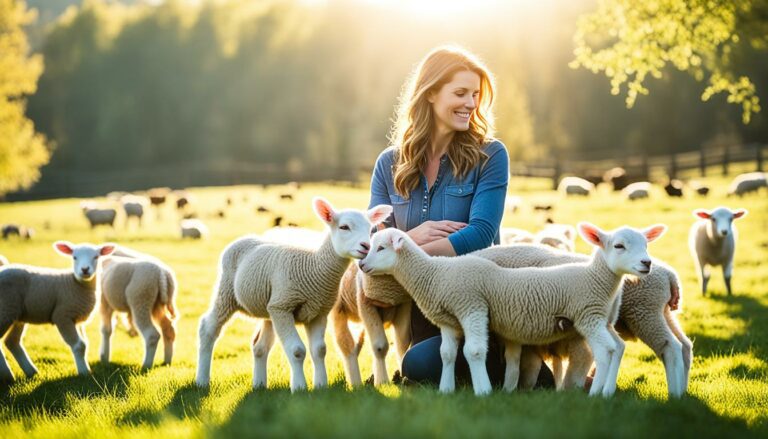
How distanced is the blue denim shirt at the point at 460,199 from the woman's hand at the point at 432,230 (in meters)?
0.11

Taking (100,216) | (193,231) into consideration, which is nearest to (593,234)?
(193,231)

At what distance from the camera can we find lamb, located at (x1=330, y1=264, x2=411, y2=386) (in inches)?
197

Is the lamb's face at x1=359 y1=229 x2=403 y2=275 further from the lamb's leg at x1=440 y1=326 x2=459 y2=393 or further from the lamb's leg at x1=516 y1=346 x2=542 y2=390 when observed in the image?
the lamb's leg at x1=516 y1=346 x2=542 y2=390

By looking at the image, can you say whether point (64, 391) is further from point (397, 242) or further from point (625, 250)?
point (625, 250)

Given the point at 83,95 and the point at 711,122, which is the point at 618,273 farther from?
the point at 83,95

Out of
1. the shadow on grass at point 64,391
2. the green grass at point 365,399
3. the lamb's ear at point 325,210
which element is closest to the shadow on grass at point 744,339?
the green grass at point 365,399

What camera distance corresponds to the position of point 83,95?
58969 mm

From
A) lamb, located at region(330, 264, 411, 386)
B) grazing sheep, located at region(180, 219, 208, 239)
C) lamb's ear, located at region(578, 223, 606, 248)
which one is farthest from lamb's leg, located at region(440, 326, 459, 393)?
grazing sheep, located at region(180, 219, 208, 239)

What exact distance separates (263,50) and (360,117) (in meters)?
10.2

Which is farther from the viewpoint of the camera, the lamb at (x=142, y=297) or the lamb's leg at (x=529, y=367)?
the lamb at (x=142, y=297)

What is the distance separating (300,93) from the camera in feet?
187

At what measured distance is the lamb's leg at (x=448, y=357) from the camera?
4.54 meters

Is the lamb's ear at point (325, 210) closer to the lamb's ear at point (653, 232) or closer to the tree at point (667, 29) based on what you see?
the lamb's ear at point (653, 232)

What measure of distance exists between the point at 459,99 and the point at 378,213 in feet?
3.19
